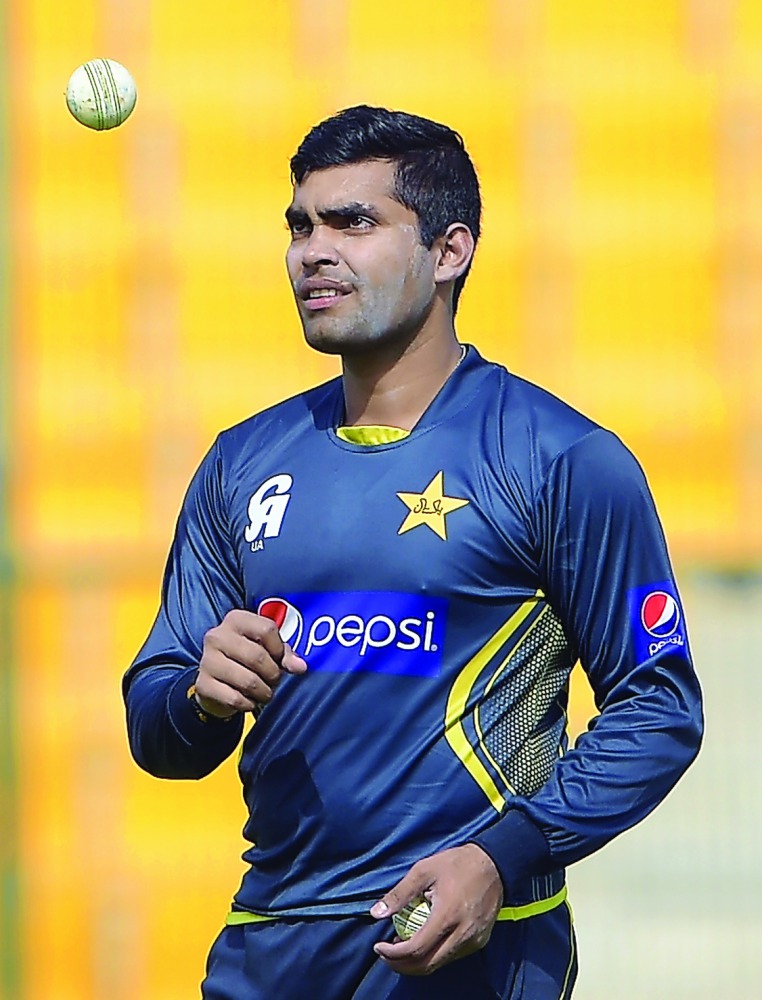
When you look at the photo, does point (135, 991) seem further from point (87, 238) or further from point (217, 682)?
point (217, 682)

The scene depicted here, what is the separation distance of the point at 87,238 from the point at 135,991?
6.18 ft

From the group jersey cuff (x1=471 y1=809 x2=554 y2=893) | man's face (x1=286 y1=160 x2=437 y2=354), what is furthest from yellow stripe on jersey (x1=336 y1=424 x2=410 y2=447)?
jersey cuff (x1=471 y1=809 x2=554 y2=893)

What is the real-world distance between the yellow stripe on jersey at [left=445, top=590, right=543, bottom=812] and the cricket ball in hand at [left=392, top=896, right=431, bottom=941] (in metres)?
0.23

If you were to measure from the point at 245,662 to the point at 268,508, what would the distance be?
38 centimetres

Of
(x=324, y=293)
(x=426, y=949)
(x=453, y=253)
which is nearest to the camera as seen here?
(x=426, y=949)

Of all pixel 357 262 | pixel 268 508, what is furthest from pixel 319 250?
pixel 268 508

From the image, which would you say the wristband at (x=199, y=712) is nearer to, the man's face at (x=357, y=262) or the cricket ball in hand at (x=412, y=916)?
the cricket ball in hand at (x=412, y=916)

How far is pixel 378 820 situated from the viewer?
2.40 metres

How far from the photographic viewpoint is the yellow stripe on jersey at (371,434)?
2.58 meters

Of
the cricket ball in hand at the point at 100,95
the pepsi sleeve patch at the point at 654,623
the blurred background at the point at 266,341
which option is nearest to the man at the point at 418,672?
the pepsi sleeve patch at the point at 654,623

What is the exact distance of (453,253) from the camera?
8.82 ft

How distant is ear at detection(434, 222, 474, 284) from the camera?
2670 mm

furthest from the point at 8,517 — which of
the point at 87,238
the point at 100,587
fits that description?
the point at 87,238

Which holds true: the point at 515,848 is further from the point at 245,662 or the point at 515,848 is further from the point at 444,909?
the point at 245,662
